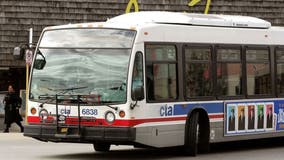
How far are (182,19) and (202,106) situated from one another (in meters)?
1.62

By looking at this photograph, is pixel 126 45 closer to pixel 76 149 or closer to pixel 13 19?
pixel 76 149

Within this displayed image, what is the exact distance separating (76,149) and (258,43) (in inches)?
166

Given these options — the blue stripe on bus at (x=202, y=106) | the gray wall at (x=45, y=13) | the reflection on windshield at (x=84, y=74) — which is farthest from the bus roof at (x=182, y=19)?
the gray wall at (x=45, y=13)

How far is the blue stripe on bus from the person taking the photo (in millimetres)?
14547

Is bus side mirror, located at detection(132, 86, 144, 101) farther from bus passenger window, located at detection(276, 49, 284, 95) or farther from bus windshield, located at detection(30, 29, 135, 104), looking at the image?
bus passenger window, located at detection(276, 49, 284, 95)

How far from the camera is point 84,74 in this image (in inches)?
544

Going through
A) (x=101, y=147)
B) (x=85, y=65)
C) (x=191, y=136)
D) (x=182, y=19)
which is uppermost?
(x=182, y=19)

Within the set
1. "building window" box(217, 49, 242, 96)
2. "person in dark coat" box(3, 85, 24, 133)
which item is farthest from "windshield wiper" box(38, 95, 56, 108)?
"person in dark coat" box(3, 85, 24, 133)

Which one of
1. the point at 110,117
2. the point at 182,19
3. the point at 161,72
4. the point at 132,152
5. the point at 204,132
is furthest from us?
the point at 132,152

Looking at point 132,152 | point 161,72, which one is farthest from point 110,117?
point 132,152

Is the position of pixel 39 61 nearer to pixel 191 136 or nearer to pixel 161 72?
pixel 161 72

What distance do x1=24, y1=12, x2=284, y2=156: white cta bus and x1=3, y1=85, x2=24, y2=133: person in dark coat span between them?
8034 millimetres

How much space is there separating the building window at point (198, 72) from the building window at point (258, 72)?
119 cm

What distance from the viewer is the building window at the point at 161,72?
1399 centimetres
